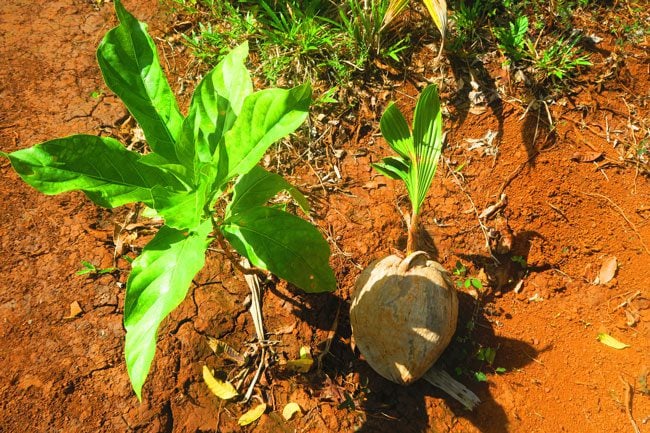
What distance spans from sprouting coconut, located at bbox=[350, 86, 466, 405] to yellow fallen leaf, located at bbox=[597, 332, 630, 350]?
2.68 ft

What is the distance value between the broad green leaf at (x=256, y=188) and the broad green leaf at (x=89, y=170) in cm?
29

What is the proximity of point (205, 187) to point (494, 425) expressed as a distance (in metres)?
1.73

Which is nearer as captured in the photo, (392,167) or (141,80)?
(141,80)

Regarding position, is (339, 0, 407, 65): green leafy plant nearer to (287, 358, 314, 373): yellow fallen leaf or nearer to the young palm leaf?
the young palm leaf

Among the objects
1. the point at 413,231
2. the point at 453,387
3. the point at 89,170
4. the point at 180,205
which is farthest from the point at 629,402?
the point at 89,170

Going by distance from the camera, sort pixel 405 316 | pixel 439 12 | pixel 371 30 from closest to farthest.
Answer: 1. pixel 405 316
2. pixel 439 12
3. pixel 371 30

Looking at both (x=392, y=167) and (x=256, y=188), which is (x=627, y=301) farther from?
(x=256, y=188)

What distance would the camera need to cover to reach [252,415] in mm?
2152

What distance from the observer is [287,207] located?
2.60 m

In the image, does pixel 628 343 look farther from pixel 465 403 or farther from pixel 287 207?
pixel 287 207

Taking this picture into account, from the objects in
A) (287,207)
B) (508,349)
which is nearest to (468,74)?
(287,207)

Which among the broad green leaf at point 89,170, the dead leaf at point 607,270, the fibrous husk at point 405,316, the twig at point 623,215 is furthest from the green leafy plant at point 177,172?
the twig at point 623,215

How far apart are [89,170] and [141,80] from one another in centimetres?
40

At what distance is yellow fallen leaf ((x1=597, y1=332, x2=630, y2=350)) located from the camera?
2.32 meters
